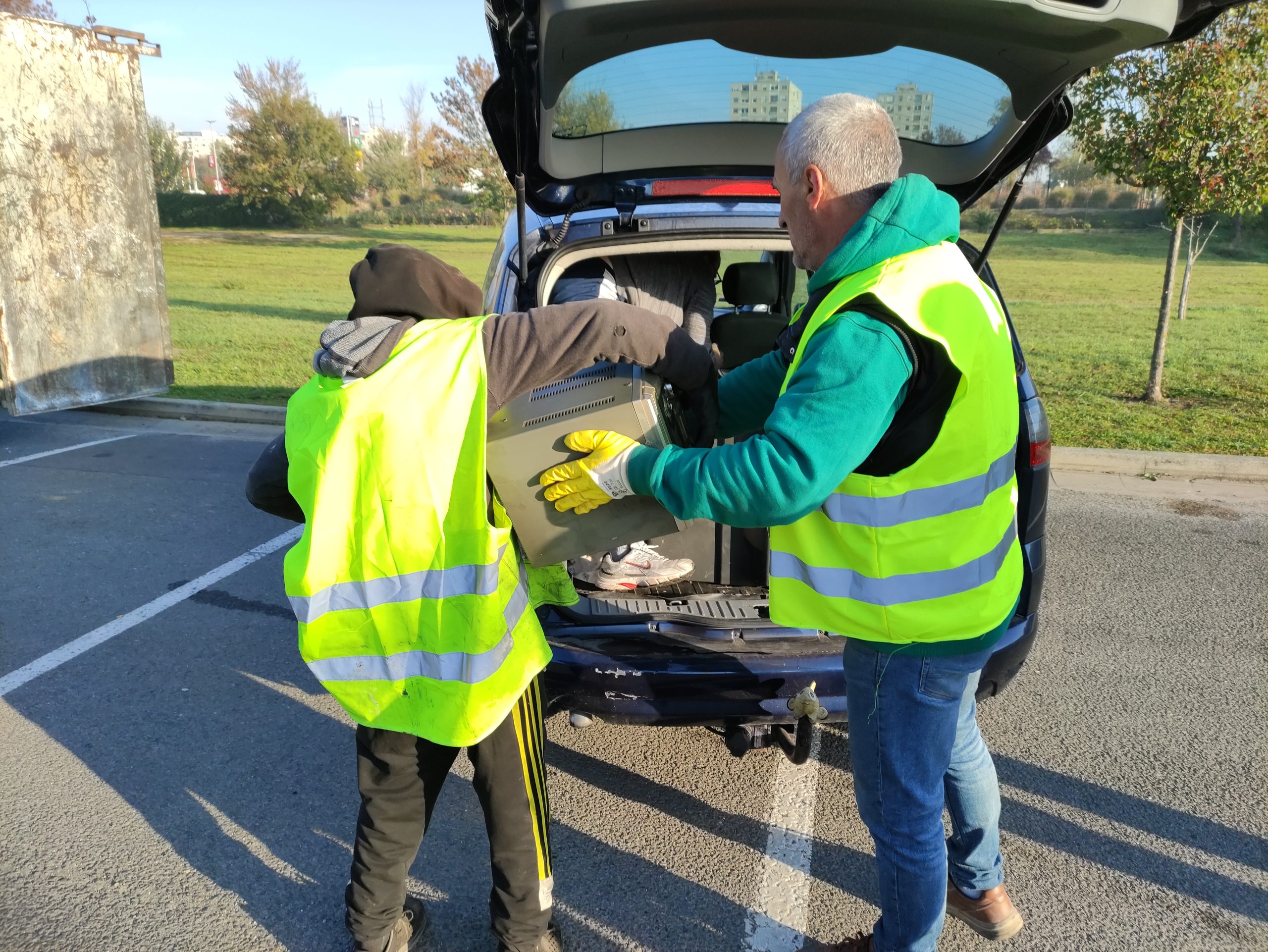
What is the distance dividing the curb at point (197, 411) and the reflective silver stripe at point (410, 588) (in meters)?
6.34

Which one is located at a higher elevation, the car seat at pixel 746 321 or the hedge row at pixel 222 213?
the hedge row at pixel 222 213

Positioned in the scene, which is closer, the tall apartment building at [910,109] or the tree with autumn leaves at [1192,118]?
the tall apartment building at [910,109]

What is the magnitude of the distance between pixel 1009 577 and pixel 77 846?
2.60m

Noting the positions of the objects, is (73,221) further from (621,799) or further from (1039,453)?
(1039,453)

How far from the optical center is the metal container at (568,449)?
5.99 feet

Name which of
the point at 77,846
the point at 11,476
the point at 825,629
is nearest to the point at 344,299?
the point at 11,476

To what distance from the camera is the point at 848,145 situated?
166 centimetres

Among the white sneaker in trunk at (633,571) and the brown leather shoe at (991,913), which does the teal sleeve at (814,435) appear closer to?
the brown leather shoe at (991,913)

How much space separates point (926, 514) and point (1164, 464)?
5.28m

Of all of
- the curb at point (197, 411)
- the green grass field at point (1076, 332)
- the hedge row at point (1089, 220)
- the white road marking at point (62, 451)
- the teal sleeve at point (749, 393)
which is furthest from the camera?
the hedge row at point (1089, 220)

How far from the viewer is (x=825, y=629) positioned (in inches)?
73.2

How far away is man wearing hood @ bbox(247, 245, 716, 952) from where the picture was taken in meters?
1.70

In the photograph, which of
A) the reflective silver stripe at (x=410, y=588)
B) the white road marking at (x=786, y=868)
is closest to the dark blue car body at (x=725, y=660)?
the white road marking at (x=786, y=868)

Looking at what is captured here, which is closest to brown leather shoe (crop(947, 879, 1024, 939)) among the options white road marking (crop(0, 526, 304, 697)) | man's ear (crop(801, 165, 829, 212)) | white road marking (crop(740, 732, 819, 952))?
white road marking (crop(740, 732, 819, 952))
